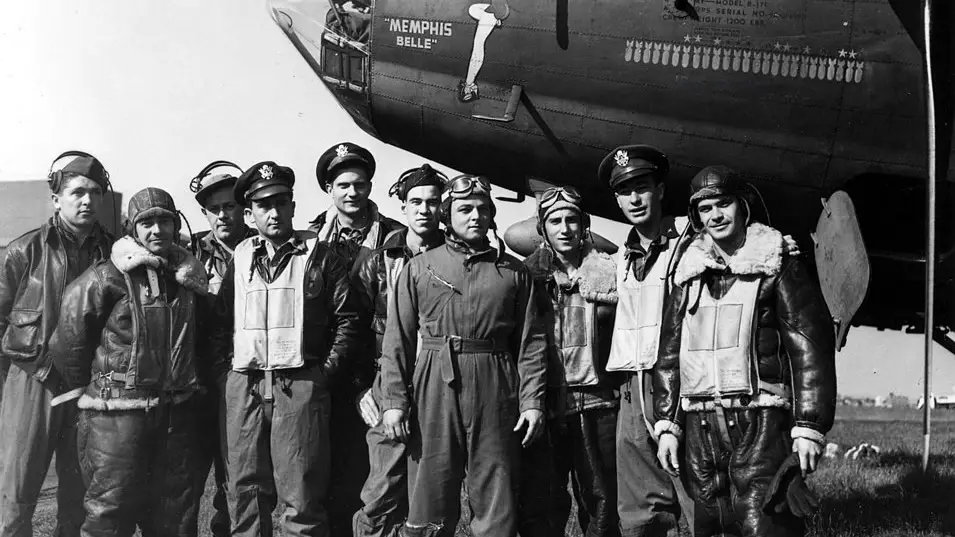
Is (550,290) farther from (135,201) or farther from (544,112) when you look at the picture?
(135,201)

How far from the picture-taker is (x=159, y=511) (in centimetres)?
483

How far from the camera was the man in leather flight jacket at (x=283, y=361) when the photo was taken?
452 centimetres

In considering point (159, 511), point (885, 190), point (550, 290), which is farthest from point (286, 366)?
point (885, 190)

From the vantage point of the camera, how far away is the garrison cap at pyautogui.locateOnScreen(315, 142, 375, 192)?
541 centimetres

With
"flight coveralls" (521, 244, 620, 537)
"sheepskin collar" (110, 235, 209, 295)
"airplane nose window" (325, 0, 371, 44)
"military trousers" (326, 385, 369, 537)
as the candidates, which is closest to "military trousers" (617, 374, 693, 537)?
"flight coveralls" (521, 244, 620, 537)

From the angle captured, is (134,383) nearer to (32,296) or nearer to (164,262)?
(164,262)

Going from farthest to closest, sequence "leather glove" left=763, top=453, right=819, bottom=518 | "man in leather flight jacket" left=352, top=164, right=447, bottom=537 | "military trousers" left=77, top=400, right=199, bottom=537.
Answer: "military trousers" left=77, top=400, right=199, bottom=537
"man in leather flight jacket" left=352, top=164, right=447, bottom=537
"leather glove" left=763, top=453, right=819, bottom=518

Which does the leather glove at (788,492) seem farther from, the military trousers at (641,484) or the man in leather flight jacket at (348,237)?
the man in leather flight jacket at (348,237)

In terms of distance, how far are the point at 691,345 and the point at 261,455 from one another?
224cm

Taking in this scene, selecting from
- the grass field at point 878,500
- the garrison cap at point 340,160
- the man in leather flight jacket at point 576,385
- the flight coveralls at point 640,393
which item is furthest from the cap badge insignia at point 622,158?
the grass field at point 878,500

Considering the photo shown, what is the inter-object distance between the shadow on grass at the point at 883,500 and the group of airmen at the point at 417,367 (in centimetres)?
188

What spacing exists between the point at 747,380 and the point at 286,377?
2.30 metres

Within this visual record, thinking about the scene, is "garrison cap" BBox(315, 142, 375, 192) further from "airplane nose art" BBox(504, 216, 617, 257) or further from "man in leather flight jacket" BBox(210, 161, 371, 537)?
"airplane nose art" BBox(504, 216, 617, 257)

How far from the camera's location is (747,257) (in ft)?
12.6
